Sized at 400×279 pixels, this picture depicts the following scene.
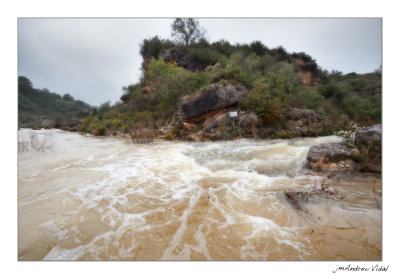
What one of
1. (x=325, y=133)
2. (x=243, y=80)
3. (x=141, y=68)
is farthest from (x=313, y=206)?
(x=141, y=68)

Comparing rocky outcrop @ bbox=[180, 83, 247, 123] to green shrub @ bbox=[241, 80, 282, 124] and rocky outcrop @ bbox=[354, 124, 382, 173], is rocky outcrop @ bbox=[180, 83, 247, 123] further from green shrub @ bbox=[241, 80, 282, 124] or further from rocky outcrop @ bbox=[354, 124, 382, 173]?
rocky outcrop @ bbox=[354, 124, 382, 173]

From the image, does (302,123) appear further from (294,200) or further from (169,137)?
(294,200)

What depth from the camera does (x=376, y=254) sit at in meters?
1.64

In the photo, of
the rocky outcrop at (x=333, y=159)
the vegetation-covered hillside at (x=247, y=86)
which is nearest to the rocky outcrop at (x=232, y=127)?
the vegetation-covered hillside at (x=247, y=86)

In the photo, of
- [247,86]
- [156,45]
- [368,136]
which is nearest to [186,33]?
[156,45]

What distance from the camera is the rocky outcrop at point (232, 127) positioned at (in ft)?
30.5

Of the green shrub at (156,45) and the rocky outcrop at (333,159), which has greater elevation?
the green shrub at (156,45)

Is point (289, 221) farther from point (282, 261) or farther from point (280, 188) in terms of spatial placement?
point (280, 188)

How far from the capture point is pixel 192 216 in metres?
2.22

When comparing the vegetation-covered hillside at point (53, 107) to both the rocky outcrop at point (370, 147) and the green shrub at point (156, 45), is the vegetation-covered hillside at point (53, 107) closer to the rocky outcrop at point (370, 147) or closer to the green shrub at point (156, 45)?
the rocky outcrop at point (370, 147)

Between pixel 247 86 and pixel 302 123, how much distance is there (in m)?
4.26

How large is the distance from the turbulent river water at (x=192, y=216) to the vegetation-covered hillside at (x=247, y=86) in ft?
15.4
